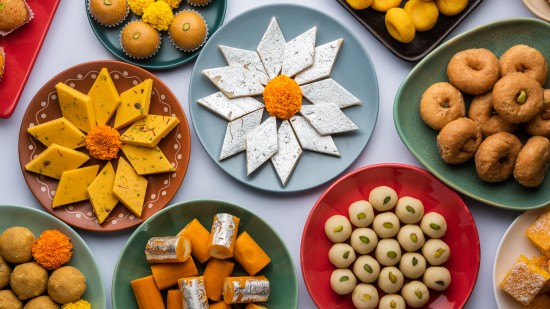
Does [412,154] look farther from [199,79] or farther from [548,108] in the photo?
[199,79]

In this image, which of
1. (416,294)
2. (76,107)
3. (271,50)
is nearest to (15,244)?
(76,107)

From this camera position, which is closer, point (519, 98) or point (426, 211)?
point (519, 98)

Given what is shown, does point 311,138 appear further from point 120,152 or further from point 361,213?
point 120,152

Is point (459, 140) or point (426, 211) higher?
point (459, 140)

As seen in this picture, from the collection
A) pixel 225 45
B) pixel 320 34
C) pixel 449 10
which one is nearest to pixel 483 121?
pixel 449 10

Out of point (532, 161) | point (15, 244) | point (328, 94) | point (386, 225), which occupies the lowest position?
point (386, 225)

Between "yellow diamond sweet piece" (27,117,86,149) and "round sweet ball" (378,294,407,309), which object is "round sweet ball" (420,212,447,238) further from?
"yellow diamond sweet piece" (27,117,86,149)
